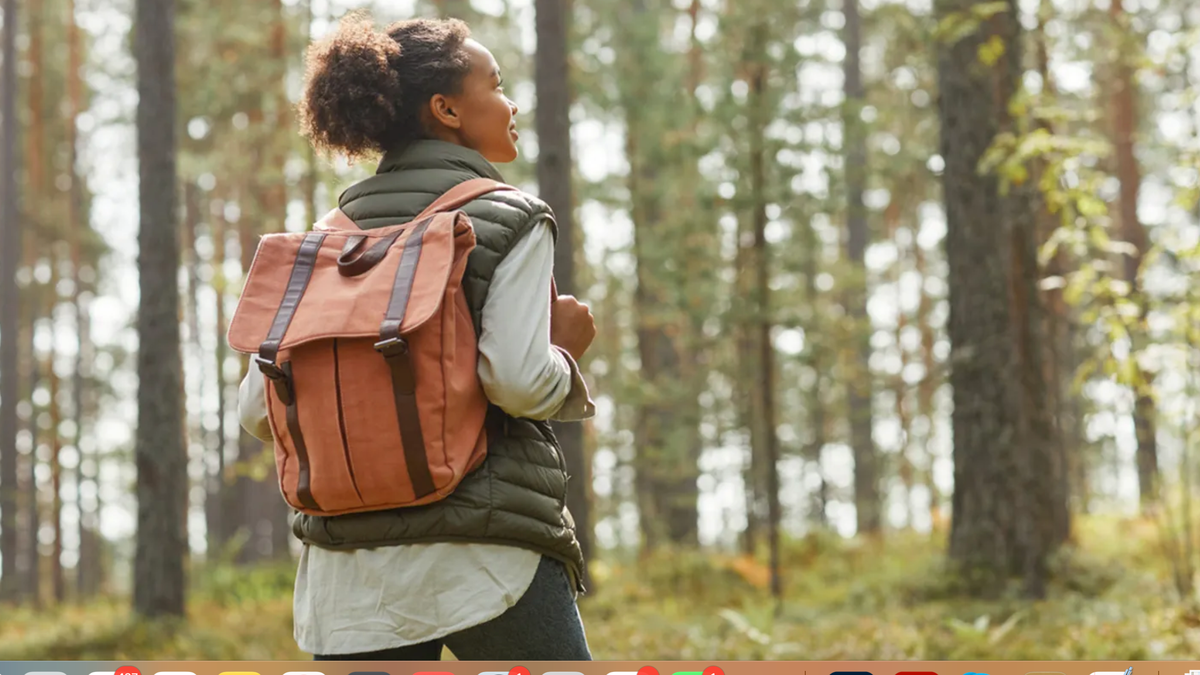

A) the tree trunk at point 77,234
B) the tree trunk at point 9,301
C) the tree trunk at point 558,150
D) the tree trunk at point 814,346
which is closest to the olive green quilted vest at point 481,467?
the tree trunk at point 558,150

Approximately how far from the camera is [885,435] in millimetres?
33438

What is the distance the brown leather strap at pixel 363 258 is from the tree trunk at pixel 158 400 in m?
10.2

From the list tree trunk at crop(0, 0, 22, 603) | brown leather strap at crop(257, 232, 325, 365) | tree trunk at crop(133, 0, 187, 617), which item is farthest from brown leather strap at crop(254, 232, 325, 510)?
tree trunk at crop(0, 0, 22, 603)

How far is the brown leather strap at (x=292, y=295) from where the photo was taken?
7.76 ft

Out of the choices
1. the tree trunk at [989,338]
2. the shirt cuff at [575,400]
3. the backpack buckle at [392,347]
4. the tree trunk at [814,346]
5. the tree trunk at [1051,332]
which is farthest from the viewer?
the tree trunk at [814,346]

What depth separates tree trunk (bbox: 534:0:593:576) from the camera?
1068cm

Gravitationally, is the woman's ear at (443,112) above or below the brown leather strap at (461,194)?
above

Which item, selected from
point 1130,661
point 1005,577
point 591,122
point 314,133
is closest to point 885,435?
point 591,122

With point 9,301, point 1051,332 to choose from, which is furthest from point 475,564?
point 9,301

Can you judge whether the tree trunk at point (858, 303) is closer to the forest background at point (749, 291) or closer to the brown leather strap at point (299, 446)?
the forest background at point (749, 291)

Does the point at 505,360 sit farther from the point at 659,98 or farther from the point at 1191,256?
the point at 659,98

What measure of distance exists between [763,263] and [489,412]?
10.3m

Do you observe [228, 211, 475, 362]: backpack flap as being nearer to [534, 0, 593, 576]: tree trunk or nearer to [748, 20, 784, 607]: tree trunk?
[534, 0, 593, 576]: tree trunk

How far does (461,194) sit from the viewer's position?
2.45 m
